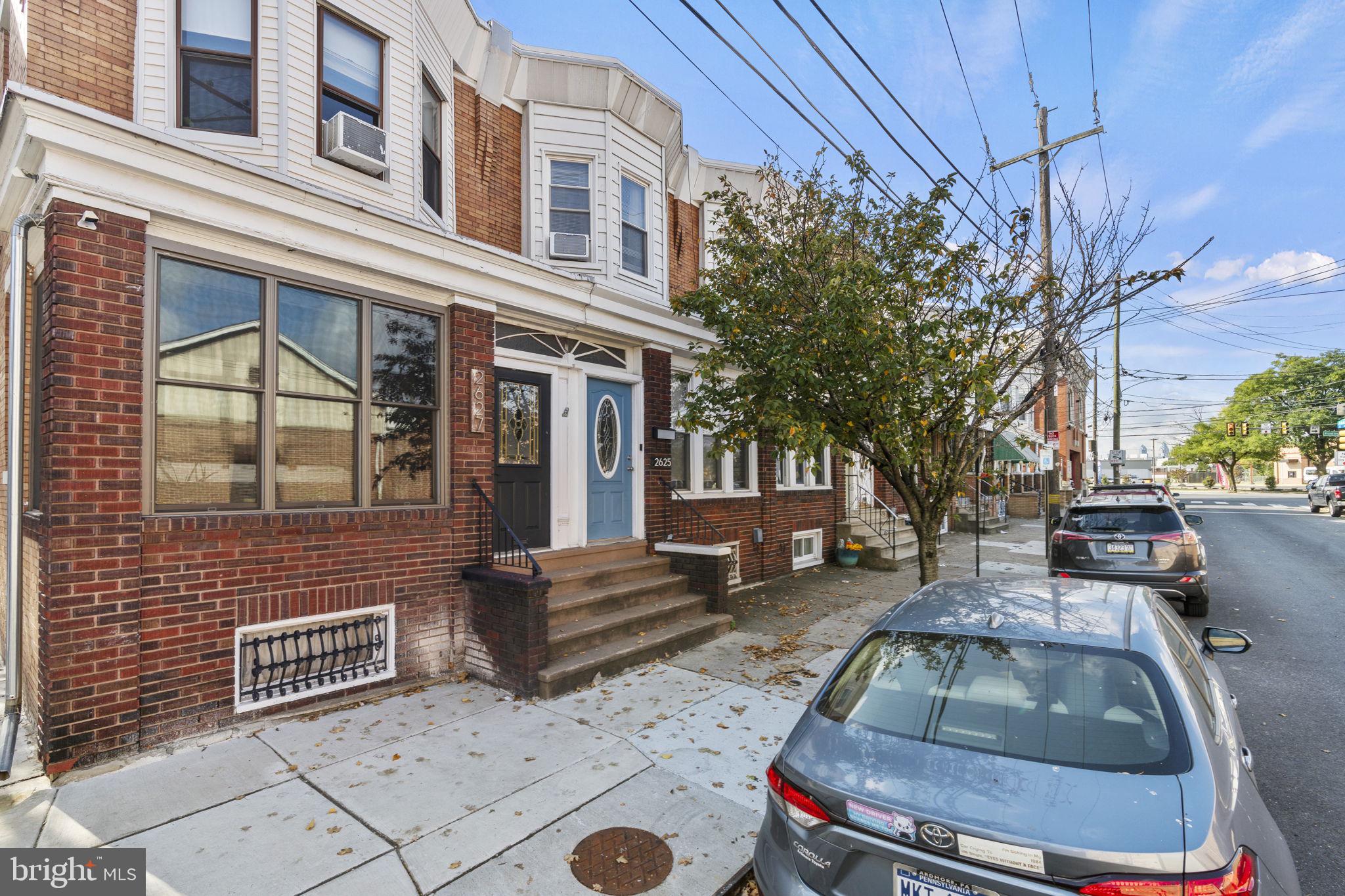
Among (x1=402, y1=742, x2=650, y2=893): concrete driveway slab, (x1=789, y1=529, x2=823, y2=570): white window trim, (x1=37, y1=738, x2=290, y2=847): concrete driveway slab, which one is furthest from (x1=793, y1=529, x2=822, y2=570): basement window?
(x1=37, y1=738, x2=290, y2=847): concrete driveway slab

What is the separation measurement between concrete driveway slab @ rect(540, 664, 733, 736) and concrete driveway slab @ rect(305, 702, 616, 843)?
0.19m

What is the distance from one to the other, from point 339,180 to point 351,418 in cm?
219

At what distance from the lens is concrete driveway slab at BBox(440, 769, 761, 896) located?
3.08m

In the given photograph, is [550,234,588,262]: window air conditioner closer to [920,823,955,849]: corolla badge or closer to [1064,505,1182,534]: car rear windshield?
[920,823,955,849]: corolla badge

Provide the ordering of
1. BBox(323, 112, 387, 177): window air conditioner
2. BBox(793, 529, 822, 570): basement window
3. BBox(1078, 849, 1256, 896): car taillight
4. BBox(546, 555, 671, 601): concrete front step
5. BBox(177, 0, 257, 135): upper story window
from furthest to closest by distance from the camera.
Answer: BBox(793, 529, 822, 570): basement window
BBox(546, 555, 671, 601): concrete front step
BBox(323, 112, 387, 177): window air conditioner
BBox(177, 0, 257, 135): upper story window
BBox(1078, 849, 1256, 896): car taillight

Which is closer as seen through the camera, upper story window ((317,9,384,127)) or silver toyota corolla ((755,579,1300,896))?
silver toyota corolla ((755,579,1300,896))

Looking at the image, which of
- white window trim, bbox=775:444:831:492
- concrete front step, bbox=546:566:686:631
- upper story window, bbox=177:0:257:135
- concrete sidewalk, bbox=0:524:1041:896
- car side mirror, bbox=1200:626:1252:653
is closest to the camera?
concrete sidewalk, bbox=0:524:1041:896

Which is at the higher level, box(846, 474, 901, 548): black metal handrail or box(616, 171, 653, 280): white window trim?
box(616, 171, 653, 280): white window trim

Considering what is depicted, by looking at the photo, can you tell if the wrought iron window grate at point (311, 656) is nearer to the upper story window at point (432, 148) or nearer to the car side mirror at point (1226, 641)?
the upper story window at point (432, 148)

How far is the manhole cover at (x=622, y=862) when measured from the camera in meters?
3.09

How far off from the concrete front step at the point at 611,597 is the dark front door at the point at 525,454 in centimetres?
99

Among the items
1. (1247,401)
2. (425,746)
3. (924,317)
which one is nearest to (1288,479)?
(1247,401)

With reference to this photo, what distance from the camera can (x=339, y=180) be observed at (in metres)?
5.79

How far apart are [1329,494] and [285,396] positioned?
35.1m
